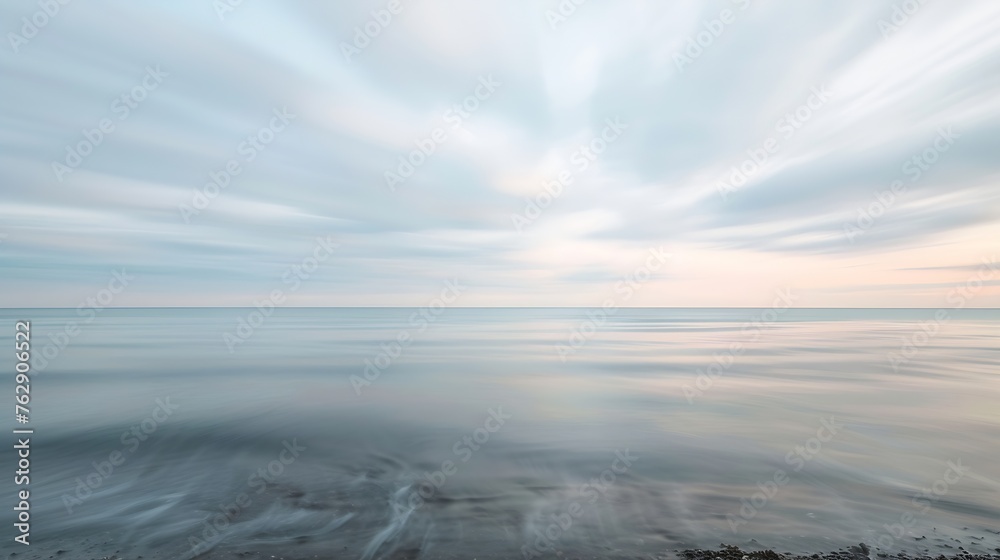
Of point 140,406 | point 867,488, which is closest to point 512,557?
point 867,488

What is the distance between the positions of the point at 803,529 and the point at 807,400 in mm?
17102

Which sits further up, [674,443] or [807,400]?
[807,400]

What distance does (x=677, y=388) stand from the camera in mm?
27406

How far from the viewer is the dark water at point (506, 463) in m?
9.19

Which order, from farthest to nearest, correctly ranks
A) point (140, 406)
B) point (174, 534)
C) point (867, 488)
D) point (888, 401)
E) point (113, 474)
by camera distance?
point (888, 401) → point (140, 406) → point (113, 474) → point (867, 488) → point (174, 534)

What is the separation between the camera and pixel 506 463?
560 inches

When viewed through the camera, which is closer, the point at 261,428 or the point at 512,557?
the point at 512,557

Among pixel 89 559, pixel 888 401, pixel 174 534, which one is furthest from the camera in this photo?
pixel 888 401

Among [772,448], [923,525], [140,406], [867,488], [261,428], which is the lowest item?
[923,525]

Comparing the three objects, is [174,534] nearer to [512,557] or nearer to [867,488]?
[512,557]

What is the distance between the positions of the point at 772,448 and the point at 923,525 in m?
6.05

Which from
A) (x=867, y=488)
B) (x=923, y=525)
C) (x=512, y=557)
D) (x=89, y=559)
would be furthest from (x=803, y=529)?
(x=89, y=559)

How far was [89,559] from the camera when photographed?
8.22 metres

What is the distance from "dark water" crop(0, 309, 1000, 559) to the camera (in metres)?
9.19
